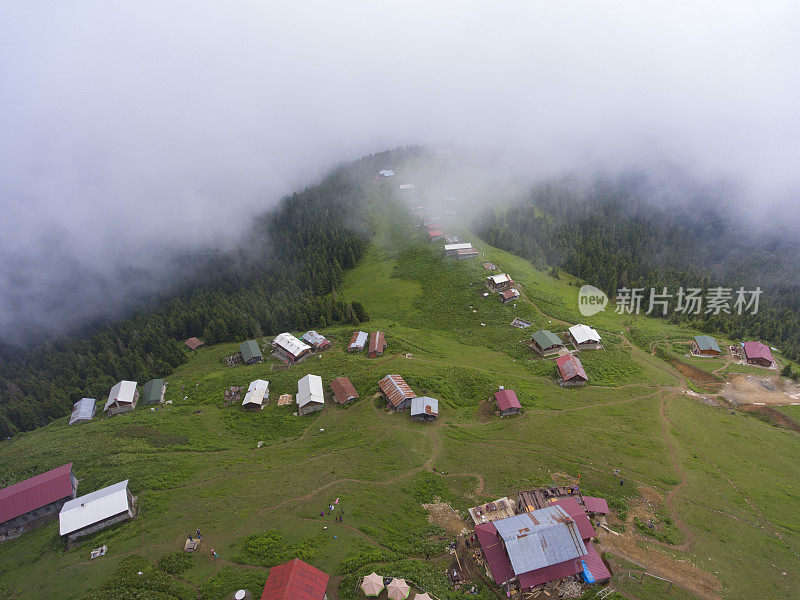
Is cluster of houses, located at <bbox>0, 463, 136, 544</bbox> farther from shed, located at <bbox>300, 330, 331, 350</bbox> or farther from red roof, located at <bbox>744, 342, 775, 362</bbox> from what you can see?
red roof, located at <bbox>744, 342, 775, 362</bbox>

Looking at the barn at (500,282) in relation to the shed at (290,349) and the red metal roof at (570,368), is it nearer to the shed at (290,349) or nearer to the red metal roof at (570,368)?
the red metal roof at (570,368)

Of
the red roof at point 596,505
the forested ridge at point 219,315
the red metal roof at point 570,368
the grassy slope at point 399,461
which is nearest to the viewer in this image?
the grassy slope at point 399,461

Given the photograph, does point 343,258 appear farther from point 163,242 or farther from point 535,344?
point 163,242

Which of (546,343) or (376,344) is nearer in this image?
(546,343)

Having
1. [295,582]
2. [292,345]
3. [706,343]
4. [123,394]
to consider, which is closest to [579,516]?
[295,582]

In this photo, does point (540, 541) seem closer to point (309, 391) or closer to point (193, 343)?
point (309, 391)

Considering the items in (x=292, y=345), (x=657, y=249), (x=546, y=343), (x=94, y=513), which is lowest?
(x=657, y=249)

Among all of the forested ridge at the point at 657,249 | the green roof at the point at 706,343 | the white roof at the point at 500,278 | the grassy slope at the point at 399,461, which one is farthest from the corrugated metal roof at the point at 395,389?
the forested ridge at the point at 657,249
